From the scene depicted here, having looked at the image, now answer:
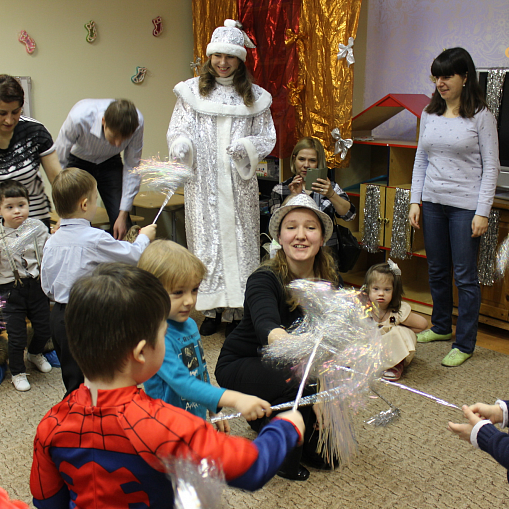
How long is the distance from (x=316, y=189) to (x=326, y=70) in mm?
1120

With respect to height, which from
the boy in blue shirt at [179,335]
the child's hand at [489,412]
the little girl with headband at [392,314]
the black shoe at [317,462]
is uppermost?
the boy in blue shirt at [179,335]

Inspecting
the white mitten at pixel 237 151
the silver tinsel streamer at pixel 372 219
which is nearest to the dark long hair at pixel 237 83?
the white mitten at pixel 237 151

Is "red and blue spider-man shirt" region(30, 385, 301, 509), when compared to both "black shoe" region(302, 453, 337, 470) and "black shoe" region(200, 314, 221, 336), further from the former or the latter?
"black shoe" region(200, 314, 221, 336)

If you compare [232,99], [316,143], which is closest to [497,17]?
[316,143]

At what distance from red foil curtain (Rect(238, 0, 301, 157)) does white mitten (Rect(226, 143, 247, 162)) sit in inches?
42.1

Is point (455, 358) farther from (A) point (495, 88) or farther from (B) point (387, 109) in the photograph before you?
(B) point (387, 109)

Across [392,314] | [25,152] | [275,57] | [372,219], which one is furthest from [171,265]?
[275,57]

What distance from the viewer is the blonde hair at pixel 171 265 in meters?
1.54

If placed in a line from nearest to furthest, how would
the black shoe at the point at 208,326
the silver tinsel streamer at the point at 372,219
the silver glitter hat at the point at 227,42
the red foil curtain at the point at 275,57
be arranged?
the silver glitter hat at the point at 227,42 < the black shoe at the point at 208,326 < the silver tinsel streamer at the point at 372,219 < the red foil curtain at the point at 275,57

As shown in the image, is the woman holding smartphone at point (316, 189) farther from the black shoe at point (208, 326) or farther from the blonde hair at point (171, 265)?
the blonde hair at point (171, 265)

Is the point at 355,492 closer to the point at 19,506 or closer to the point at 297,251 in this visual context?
the point at 297,251

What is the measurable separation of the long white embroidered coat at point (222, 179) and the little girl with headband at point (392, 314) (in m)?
0.78

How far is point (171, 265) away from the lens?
155 centimetres

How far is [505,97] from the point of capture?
2994mm
